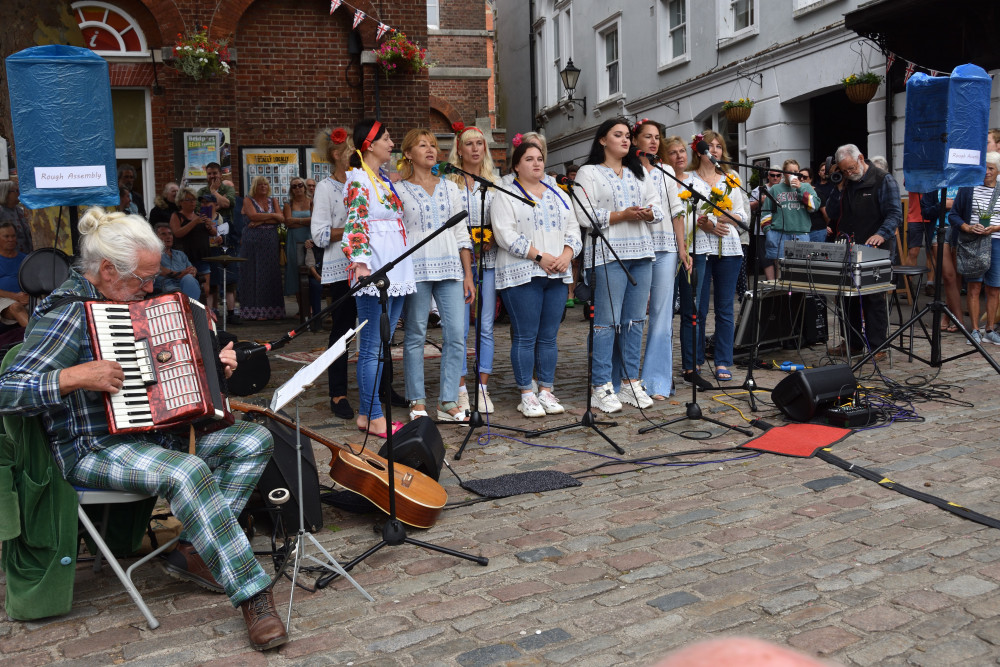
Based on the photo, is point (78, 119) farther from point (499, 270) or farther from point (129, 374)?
point (499, 270)

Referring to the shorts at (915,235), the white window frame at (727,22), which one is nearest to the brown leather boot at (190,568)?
the shorts at (915,235)

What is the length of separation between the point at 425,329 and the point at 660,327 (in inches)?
77.4

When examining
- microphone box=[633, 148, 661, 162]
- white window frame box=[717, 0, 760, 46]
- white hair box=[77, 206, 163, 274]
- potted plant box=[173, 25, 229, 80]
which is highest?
white window frame box=[717, 0, 760, 46]

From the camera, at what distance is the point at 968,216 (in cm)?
949

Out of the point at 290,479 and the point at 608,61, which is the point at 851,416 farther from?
the point at 608,61

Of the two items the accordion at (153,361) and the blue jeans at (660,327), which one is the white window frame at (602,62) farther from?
the accordion at (153,361)

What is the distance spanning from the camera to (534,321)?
6.77 meters

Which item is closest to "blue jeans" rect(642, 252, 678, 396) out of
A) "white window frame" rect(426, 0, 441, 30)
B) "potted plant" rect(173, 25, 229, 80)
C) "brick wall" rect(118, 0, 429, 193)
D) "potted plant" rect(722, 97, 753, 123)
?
"brick wall" rect(118, 0, 429, 193)

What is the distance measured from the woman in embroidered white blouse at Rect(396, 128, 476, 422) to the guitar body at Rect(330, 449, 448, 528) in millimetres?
1767

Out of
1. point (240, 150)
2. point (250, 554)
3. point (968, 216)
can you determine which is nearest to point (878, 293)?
point (968, 216)

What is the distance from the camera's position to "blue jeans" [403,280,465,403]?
6438 millimetres

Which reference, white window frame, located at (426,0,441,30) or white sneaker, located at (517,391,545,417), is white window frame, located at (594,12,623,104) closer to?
white window frame, located at (426,0,441,30)

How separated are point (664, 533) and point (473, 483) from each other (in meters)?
1.32

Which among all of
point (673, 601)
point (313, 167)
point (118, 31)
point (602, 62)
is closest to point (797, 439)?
point (673, 601)
